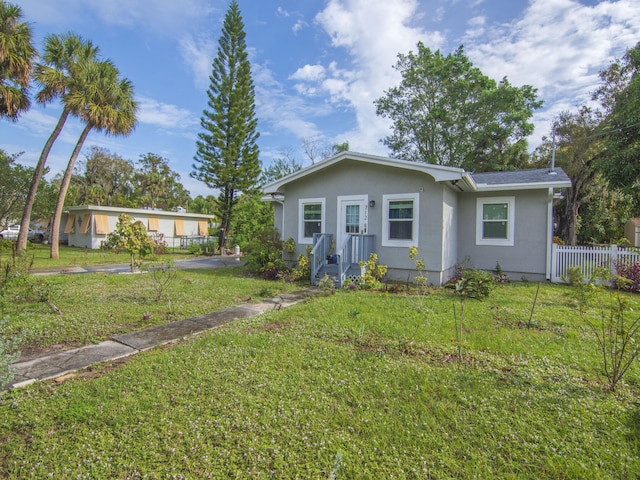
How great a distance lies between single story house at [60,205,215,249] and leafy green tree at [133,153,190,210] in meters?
13.9

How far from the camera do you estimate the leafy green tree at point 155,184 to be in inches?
1421

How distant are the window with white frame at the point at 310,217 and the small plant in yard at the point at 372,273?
216 centimetres

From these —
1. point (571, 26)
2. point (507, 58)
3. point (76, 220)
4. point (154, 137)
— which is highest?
point (507, 58)

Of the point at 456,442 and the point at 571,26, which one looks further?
the point at 571,26

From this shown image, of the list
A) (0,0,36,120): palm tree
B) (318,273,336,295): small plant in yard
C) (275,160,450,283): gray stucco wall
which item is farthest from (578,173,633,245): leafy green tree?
(0,0,36,120): palm tree

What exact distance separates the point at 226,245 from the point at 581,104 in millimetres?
22031

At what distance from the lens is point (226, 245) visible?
19625 millimetres

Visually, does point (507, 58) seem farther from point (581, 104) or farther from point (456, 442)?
point (456, 442)

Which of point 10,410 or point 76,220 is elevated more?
point 76,220

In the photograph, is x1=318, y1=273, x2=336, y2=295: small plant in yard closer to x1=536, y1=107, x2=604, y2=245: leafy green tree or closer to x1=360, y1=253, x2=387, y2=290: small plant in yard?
x1=360, y1=253, x2=387, y2=290: small plant in yard

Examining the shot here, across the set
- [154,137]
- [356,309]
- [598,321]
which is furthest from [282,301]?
[154,137]

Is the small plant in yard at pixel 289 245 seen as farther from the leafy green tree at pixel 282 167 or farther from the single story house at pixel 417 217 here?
the leafy green tree at pixel 282 167

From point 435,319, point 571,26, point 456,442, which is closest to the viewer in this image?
point 456,442

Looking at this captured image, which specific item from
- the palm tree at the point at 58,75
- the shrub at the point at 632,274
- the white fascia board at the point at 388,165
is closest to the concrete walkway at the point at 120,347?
the white fascia board at the point at 388,165
